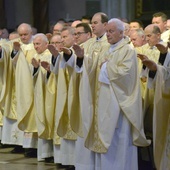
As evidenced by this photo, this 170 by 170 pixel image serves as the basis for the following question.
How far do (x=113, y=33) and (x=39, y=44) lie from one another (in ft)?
6.71

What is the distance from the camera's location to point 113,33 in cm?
757

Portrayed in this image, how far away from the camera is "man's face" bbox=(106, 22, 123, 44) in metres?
7.54

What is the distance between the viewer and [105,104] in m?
7.57

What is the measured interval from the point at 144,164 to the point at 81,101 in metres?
1.46

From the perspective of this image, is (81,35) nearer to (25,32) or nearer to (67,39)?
(67,39)

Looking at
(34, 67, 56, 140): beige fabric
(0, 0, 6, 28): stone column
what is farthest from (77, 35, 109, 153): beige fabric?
(0, 0, 6, 28): stone column

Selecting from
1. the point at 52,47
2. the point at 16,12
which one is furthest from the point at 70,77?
the point at 16,12

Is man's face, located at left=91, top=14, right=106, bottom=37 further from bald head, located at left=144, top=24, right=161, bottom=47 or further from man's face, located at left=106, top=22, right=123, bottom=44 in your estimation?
man's face, located at left=106, top=22, right=123, bottom=44

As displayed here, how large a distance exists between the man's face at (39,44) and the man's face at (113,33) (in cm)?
191

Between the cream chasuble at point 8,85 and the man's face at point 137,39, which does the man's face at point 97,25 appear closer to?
the man's face at point 137,39

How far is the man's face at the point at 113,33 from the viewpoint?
7.54 meters

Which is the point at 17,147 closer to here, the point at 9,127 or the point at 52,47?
the point at 9,127

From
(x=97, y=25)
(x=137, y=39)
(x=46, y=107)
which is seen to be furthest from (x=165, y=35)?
(x=46, y=107)

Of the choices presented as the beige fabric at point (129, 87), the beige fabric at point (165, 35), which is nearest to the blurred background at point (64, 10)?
the beige fabric at point (165, 35)
